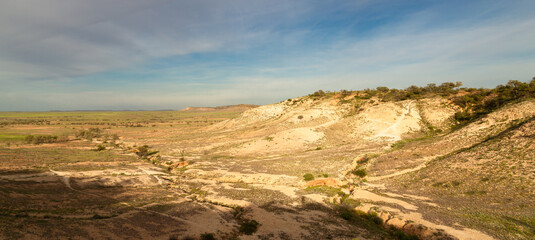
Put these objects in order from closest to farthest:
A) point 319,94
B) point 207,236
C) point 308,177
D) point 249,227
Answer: point 207,236 < point 249,227 < point 308,177 < point 319,94

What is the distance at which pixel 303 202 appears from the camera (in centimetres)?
2088

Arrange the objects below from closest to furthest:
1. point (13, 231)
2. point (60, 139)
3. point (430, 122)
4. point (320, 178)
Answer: point (13, 231), point (320, 178), point (430, 122), point (60, 139)

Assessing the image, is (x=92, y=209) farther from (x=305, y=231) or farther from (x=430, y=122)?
(x=430, y=122)

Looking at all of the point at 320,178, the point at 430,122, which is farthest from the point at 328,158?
the point at 430,122

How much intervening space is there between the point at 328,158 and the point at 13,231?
32275 mm

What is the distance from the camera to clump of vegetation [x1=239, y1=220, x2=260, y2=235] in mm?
15506

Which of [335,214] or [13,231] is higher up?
[13,231]

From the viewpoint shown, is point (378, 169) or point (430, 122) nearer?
point (378, 169)

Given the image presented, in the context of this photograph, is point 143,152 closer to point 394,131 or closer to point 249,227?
point 249,227

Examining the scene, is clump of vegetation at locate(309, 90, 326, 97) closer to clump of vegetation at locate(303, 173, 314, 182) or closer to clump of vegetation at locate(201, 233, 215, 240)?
clump of vegetation at locate(303, 173, 314, 182)

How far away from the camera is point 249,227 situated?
15938mm

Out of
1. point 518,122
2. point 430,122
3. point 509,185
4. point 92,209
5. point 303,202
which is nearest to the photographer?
point 92,209

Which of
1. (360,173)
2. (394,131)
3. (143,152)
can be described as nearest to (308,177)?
(360,173)

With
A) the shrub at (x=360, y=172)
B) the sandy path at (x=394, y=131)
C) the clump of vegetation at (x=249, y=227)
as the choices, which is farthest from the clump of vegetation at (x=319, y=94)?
the clump of vegetation at (x=249, y=227)
